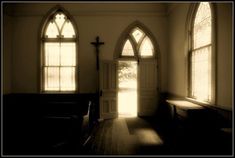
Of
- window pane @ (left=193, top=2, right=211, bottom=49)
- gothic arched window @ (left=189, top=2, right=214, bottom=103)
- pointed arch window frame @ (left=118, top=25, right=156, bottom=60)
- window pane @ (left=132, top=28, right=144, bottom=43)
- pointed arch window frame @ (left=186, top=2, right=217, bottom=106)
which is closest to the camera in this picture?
pointed arch window frame @ (left=186, top=2, right=217, bottom=106)

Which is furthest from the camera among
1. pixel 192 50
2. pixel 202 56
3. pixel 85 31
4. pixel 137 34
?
pixel 137 34

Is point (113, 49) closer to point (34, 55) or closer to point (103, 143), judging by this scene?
point (34, 55)

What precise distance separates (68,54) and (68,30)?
0.89 m

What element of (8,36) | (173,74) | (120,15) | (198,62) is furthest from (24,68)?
(198,62)

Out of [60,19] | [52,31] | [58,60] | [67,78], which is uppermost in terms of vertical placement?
[60,19]

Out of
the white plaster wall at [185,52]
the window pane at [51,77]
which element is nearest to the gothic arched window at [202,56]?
the white plaster wall at [185,52]

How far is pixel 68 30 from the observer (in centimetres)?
820

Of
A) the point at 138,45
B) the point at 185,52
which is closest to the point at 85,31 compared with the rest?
the point at 138,45

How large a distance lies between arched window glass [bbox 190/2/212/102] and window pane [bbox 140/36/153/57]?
253 cm

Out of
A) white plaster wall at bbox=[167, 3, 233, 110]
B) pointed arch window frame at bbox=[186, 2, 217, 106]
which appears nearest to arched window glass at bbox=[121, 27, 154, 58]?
white plaster wall at bbox=[167, 3, 233, 110]

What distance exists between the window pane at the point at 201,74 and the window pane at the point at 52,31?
5063 millimetres

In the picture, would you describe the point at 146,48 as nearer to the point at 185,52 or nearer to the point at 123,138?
the point at 185,52

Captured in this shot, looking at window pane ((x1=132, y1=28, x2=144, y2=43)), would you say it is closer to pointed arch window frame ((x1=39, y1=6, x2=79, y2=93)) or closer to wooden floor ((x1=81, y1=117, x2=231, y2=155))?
pointed arch window frame ((x1=39, y1=6, x2=79, y2=93))

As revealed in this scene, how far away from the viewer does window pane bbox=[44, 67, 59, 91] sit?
8.24 metres
